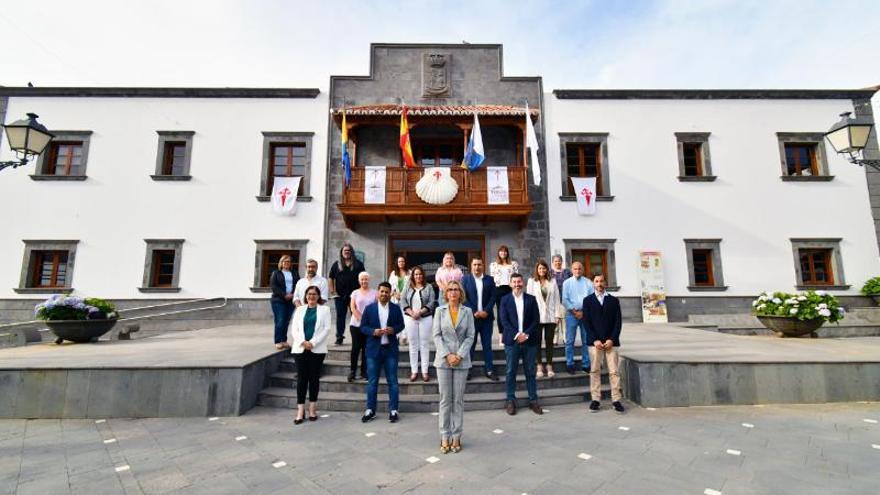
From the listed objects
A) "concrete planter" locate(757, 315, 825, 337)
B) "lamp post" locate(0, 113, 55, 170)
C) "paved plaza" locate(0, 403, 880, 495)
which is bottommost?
"paved plaza" locate(0, 403, 880, 495)

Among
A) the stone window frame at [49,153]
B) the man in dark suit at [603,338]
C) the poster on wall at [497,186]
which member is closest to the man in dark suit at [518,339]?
the man in dark suit at [603,338]

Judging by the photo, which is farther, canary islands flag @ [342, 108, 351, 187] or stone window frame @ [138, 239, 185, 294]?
stone window frame @ [138, 239, 185, 294]

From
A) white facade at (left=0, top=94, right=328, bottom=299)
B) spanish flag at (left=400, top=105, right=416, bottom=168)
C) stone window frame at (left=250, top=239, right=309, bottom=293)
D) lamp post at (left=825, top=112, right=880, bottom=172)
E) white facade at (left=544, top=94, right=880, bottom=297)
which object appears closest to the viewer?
lamp post at (left=825, top=112, right=880, bottom=172)

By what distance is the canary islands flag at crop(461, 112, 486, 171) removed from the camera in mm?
A: 12320

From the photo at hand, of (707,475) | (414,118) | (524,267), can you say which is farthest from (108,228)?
(707,475)

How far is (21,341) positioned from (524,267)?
13410 millimetres

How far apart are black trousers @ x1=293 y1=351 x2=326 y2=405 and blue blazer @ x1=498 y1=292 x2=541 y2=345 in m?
2.55

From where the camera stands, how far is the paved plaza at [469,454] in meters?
3.43

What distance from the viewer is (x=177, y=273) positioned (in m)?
13.1

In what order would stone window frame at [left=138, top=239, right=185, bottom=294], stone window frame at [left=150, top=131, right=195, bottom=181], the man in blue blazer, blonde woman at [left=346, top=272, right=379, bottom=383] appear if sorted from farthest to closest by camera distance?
stone window frame at [left=150, top=131, right=195, bottom=181] < stone window frame at [left=138, top=239, right=185, bottom=294] < blonde woman at [left=346, top=272, right=379, bottom=383] < the man in blue blazer

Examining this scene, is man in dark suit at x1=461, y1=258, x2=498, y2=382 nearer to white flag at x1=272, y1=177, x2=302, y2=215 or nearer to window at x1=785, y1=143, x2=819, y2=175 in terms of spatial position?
white flag at x1=272, y1=177, x2=302, y2=215

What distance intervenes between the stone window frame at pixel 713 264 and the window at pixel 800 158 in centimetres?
426

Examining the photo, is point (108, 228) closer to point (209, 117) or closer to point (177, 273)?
point (177, 273)

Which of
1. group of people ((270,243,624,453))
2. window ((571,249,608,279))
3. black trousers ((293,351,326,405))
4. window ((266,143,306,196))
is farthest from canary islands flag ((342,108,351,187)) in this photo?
black trousers ((293,351,326,405))
